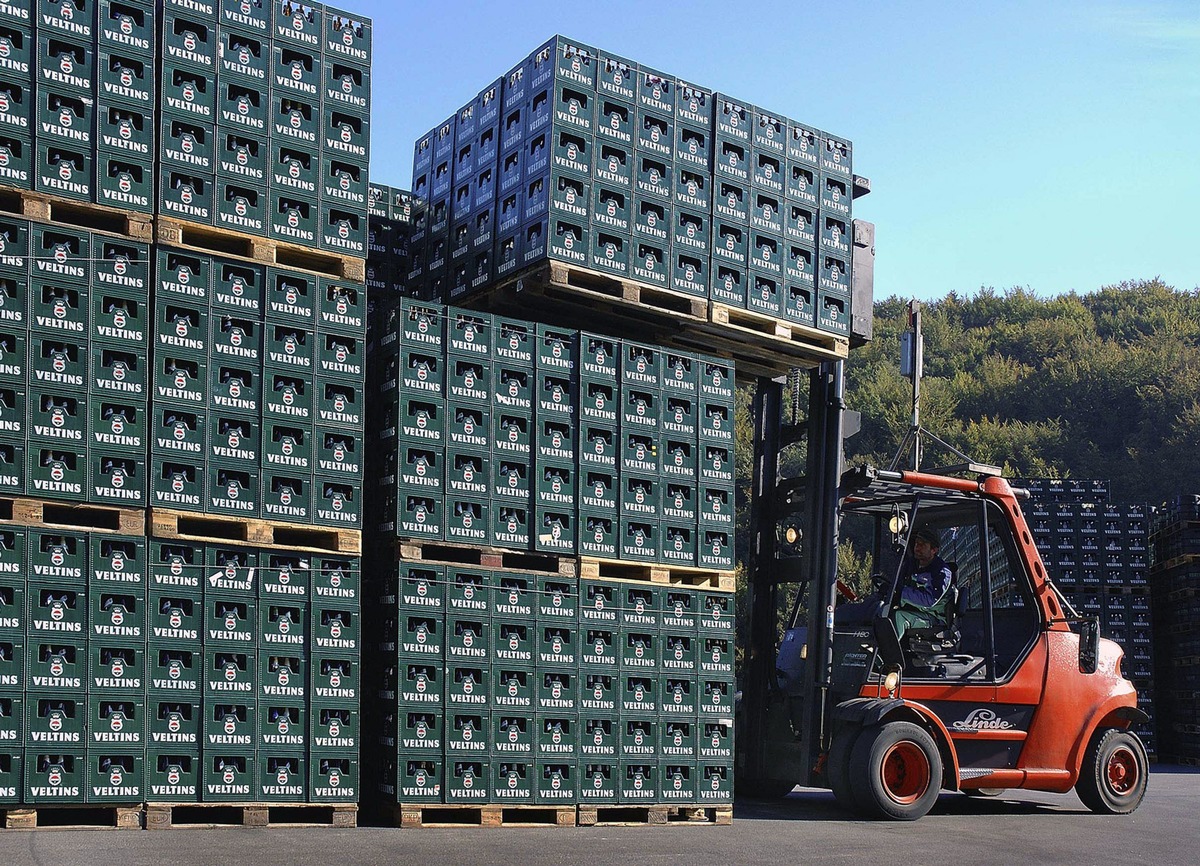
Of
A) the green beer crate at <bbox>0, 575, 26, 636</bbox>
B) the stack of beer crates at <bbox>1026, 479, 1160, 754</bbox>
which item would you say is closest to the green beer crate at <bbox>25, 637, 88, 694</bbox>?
the green beer crate at <bbox>0, 575, 26, 636</bbox>

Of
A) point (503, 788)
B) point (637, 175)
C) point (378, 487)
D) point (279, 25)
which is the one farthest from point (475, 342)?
point (503, 788)

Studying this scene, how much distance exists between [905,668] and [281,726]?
5071 millimetres

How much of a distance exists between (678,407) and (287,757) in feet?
13.1

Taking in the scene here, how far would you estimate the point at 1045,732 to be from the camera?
11.3 meters

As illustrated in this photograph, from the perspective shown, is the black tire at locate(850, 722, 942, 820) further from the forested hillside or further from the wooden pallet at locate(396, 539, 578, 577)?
the forested hillside

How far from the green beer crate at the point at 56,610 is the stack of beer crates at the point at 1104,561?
14033mm

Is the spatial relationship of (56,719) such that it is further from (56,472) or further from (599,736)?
(599,736)

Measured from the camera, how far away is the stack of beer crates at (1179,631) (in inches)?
707

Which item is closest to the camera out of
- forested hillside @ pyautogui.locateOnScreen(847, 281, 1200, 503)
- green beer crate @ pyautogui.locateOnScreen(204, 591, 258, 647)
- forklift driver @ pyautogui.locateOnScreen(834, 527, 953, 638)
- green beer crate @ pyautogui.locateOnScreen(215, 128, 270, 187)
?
green beer crate @ pyautogui.locateOnScreen(204, 591, 258, 647)

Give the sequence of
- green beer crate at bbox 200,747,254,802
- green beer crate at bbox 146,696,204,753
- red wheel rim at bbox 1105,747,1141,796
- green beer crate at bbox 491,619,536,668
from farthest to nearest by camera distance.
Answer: red wheel rim at bbox 1105,747,1141,796 → green beer crate at bbox 491,619,536,668 → green beer crate at bbox 200,747,254,802 → green beer crate at bbox 146,696,204,753

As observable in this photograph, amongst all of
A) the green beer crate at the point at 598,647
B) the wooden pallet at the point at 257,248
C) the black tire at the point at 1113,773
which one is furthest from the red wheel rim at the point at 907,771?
the wooden pallet at the point at 257,248

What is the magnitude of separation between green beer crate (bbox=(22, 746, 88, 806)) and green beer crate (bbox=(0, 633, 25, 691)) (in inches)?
15.3

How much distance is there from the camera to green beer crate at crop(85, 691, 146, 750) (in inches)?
319

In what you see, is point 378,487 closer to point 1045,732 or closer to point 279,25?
point 279,25
